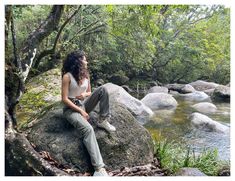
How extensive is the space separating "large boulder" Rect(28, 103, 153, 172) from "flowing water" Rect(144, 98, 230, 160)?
231 cm

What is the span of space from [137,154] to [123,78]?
42.6 feet

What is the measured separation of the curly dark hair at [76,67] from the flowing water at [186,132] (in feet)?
10.6

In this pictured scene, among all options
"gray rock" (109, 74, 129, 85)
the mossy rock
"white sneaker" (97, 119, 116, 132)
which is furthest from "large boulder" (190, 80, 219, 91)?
"white sneaker" (97, 119, 116, 132)

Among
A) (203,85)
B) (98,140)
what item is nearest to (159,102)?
(203,85)

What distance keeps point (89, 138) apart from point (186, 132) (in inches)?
209

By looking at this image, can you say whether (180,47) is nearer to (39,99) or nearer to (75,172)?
(39,99)

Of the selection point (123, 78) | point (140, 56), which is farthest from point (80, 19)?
point (123, 78)

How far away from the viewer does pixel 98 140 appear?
4.02m

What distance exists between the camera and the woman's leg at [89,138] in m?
3.70

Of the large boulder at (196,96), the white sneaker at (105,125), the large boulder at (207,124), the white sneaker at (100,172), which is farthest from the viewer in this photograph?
the large boulder at (196,96)

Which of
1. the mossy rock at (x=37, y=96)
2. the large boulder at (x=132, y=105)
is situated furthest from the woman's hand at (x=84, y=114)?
the large boulder at (x=132, y=105)

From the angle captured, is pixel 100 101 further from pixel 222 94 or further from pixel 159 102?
pixel 222 94

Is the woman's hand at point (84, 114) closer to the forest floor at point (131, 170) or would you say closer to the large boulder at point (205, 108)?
the forest floor at point (131, 170)

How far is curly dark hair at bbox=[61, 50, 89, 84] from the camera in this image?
3682 millimetres
